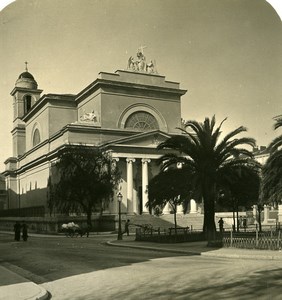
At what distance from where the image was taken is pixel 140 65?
223ft

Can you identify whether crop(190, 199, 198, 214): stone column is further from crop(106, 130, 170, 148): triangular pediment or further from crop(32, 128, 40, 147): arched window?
crop(32, 128, 40, 147): arched window

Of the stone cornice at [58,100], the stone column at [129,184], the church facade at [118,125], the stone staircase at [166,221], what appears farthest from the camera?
the stone cornice at [58,100]

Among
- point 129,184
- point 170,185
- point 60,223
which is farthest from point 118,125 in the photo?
point 170,185

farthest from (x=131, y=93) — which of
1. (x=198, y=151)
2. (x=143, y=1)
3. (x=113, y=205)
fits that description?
(x=143, y=1)

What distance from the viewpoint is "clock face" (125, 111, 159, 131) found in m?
65.9

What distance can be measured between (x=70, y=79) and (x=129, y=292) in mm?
29204

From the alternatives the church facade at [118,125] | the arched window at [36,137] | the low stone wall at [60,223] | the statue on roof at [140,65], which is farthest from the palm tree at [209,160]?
the arched window at [36,137]

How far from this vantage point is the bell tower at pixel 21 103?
3625 inches

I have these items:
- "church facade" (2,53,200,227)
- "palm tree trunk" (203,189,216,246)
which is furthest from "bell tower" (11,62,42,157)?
"palm tree trunk" (203,189,216,246)

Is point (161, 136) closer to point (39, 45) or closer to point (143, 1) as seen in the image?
point (39, 45)

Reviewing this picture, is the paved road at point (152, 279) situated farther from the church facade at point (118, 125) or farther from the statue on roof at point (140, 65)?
the statue on roof at point (140, 65)

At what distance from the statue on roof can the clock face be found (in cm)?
598

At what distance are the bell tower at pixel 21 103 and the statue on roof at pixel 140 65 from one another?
106ft

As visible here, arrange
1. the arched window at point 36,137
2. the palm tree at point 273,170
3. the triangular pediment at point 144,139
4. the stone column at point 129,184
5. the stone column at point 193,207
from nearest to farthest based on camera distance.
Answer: the palm tree at point 273,170 < the triangular pediment at point 144,139 < the stone column at point 129,184 < the stone column at point 193,207 < the arched window at point 36,137
